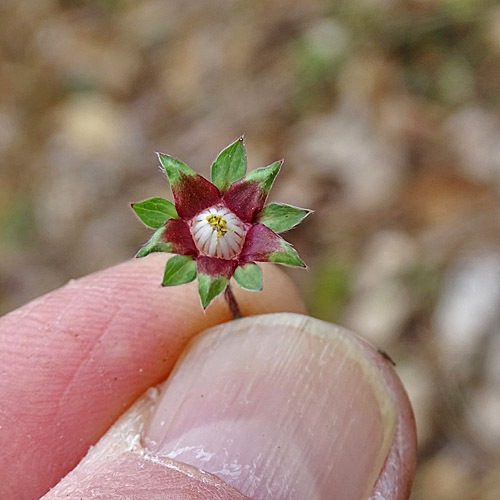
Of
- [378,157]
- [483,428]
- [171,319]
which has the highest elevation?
[171,319]

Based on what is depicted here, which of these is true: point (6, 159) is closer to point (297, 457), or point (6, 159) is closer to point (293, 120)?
point (293, 120)

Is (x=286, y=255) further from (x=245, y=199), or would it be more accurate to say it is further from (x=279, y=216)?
(x=245, y=199)

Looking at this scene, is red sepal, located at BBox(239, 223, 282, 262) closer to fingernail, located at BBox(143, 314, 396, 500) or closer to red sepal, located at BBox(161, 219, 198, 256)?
red sepal, located at BBox(161, 219, 198, 256)

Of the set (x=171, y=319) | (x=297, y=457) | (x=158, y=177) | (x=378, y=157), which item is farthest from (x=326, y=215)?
(x=297, y=457)

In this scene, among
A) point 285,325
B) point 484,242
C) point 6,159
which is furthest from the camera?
point 6,159

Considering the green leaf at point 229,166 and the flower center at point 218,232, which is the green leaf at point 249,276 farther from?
the green leaf at point 229,166

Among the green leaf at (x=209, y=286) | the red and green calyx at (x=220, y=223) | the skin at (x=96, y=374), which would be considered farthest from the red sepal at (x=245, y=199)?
the skin at (x=96, y=374)
